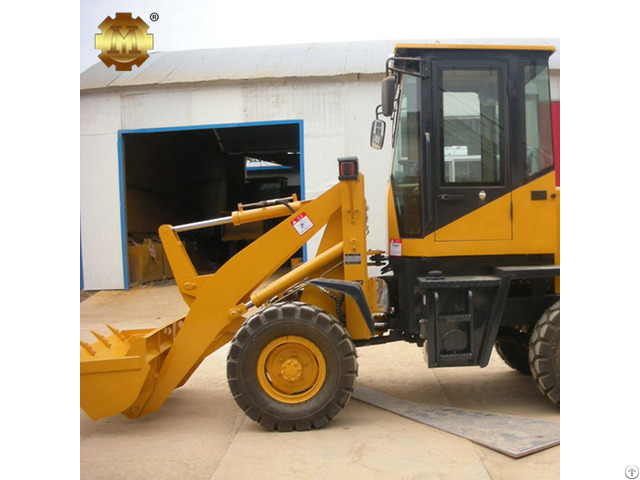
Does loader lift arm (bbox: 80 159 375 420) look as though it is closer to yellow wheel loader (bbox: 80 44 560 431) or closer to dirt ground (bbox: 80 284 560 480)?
yellow wheel loader (bbox: 80 44 560 431)

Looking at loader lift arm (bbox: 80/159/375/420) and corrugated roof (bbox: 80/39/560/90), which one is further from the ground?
corrugated roof (bbox: 80/39/560/90)

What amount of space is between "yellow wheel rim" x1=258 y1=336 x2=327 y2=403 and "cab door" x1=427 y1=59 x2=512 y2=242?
132 cm

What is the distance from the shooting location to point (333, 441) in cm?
382

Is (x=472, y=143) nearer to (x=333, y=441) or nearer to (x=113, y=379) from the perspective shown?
(x=333, y=441)

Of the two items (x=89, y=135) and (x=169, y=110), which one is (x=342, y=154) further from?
(x=89, y=135)

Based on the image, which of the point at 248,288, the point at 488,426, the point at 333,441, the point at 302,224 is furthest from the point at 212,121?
the point at 488,426

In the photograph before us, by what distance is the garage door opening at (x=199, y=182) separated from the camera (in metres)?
13.6

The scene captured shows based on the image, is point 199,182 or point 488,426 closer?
point 488,426

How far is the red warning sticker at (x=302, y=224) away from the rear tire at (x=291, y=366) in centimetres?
65

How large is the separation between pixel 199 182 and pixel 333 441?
53.8 feet

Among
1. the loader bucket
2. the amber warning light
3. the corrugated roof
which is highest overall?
the corrugated roof

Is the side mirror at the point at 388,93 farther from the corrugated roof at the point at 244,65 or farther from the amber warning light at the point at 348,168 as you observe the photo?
the corrugated roof at the point at 244,65

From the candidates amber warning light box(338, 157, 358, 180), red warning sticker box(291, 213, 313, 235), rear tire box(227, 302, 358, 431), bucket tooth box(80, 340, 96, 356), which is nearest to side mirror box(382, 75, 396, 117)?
amber warning light box(338, 157, 358, 180)

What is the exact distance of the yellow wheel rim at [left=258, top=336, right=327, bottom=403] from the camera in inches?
163
